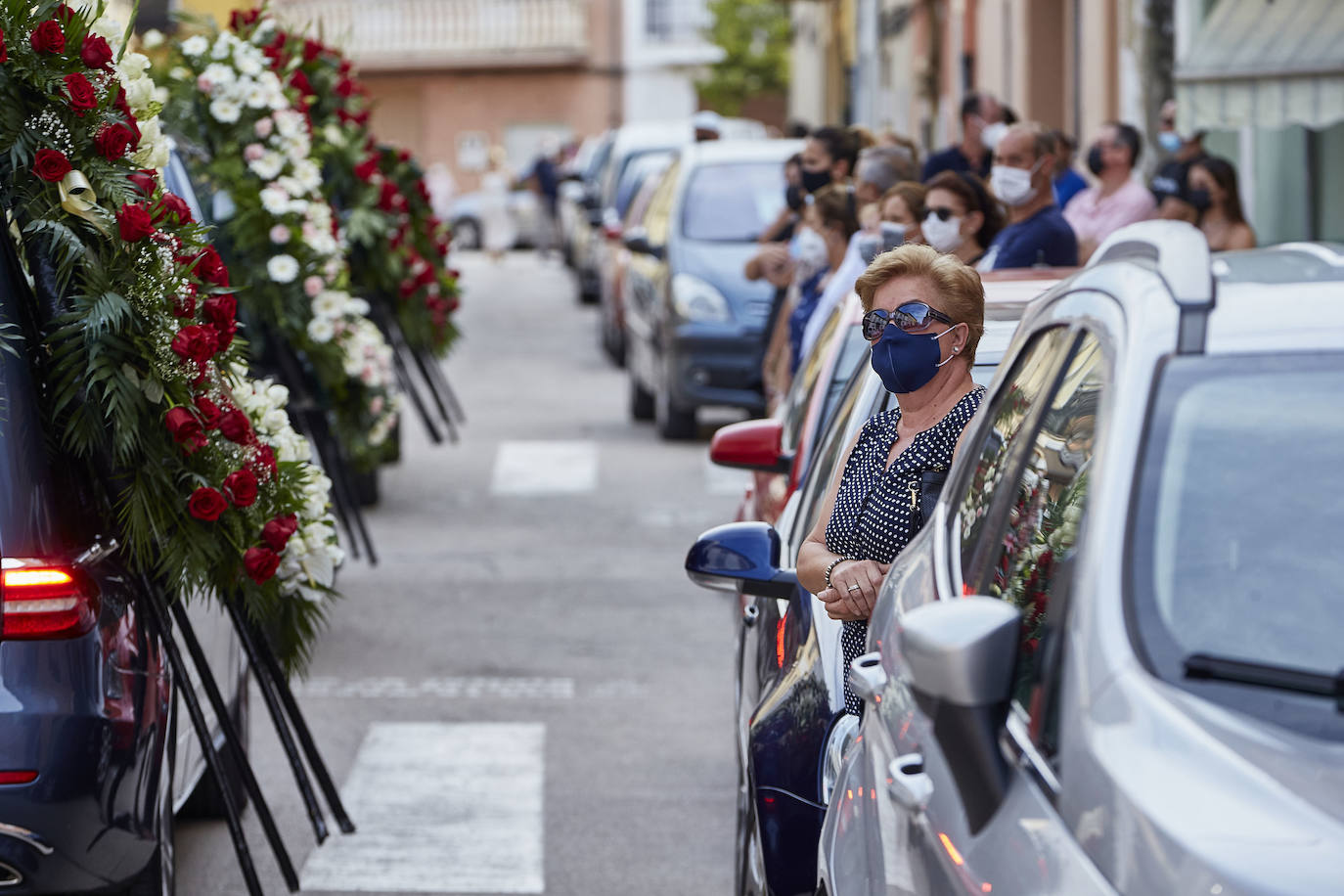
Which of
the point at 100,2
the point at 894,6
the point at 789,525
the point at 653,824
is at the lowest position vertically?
the point at 653,824

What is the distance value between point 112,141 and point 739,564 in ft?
5.30

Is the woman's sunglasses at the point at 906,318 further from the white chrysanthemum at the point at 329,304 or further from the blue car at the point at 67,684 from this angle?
the white chrysanthemum at the point at 329,304

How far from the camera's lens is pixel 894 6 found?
32625 mm

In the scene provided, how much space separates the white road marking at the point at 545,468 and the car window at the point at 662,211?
152 cm

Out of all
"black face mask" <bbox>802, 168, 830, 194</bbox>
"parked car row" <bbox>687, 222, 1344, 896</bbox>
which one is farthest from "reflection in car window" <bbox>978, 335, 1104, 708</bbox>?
"black face mask" <bbox>802, 168, 830, 194</bbox>

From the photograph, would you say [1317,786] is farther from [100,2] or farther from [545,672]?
[545,672]

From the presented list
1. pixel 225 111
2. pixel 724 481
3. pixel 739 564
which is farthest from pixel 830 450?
pixel 724 481

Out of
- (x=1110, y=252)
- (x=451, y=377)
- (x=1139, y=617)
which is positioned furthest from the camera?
(x=451, y=377)

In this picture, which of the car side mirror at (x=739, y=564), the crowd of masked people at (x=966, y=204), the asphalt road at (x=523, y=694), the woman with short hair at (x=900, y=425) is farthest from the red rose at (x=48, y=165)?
the crowd of masked people at (x=966, y=204)

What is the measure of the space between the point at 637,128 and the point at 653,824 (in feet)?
63.9

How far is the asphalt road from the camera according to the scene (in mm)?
5836

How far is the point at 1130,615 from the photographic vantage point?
2283 mm

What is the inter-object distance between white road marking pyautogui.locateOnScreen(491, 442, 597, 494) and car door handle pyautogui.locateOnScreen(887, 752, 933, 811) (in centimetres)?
983

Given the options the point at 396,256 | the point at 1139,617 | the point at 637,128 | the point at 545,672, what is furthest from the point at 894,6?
the point at 1139,617
